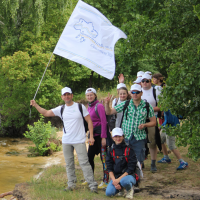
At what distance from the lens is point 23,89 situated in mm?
19797

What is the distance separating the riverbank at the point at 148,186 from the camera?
5.23m

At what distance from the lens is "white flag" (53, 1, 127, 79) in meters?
6.34

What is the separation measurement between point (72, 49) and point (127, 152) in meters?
2.56

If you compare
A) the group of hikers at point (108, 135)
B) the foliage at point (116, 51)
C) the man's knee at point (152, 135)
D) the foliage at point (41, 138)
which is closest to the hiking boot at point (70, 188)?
the group of hikers at point (108, 135)

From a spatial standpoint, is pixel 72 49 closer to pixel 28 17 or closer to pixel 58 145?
pixel 58 145

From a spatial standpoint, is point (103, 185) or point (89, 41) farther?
point (89, 41)

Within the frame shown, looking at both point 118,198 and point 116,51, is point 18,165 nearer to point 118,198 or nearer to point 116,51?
point 118,198

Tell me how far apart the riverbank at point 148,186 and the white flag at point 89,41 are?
230 cm

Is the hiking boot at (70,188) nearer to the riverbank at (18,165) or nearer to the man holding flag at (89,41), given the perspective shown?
the riverbank at (18,165)

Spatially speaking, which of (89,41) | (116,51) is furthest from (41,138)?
(116,51)

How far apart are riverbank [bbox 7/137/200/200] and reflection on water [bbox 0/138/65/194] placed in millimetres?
1898

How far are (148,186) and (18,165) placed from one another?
21.7 feet

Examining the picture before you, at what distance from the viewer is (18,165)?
11156 mm

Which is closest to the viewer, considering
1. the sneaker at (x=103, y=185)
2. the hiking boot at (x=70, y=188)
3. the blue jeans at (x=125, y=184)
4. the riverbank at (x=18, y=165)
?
the blue jeans at (x=125, y=184)
